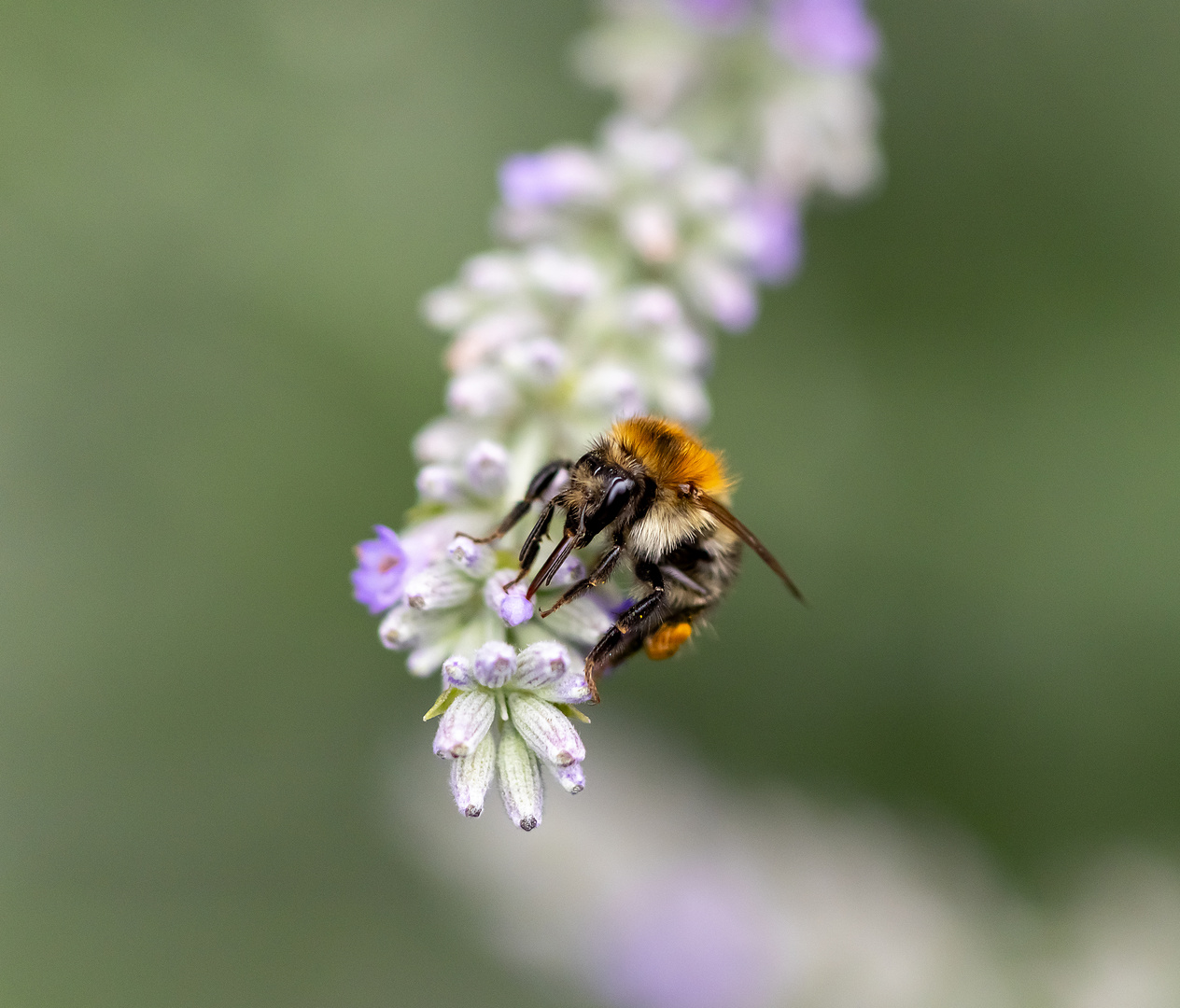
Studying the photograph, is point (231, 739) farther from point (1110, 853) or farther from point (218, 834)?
point (1110, 853)

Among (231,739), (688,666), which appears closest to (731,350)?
(688,666)

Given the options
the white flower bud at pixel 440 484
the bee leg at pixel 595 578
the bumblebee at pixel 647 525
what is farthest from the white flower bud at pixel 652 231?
the bee leg at pixel 595 578

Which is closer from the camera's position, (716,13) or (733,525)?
(733,525)

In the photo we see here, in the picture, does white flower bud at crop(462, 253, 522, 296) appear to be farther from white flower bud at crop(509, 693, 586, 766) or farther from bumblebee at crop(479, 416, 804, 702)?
white flower bud at crop(509, 693, 586, 766)

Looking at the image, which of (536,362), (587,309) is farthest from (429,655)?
(587,309)

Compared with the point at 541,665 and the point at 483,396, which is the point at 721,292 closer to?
the point at 483,396

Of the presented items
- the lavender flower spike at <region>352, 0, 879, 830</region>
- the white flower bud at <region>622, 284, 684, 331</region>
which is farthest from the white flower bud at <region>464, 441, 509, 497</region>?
the white flower bud at <region>622, 284, 684, 331</region>

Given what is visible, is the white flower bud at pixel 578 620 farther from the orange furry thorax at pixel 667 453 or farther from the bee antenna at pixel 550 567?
the orange furry thorax at pixel 667 453
